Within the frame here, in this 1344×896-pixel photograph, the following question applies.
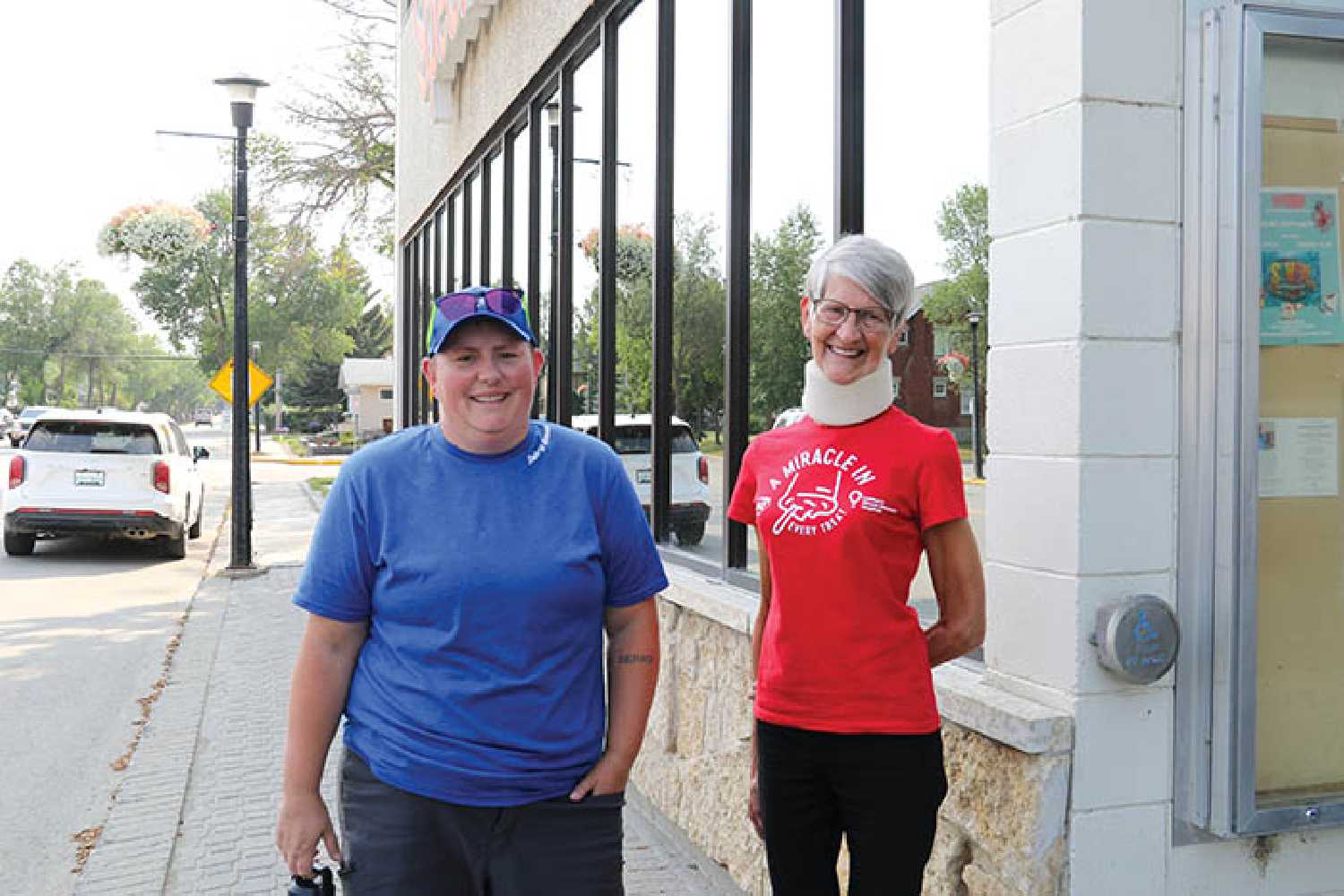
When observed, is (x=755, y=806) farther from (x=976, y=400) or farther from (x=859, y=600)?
(x=976, y=400)

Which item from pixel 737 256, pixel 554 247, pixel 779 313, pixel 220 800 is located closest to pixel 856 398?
pixel 779 313

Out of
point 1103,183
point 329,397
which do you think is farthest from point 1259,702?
point 329,397

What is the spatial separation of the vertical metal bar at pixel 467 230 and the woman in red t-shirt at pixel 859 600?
8949 mm

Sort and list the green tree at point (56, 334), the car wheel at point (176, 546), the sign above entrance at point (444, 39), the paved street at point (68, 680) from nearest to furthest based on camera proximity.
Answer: the paved street at point (68, 680), the sign above entrance at point (444, 39), the car wheel at point (176, 546), the green tree at point (56, 334)

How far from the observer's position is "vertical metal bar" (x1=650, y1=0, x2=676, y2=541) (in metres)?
5.96

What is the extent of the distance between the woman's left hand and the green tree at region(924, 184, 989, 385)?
1.52 metres

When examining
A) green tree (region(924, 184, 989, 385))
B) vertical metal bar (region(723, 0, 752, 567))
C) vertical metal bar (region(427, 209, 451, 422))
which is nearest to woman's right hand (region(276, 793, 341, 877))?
green tree (region(924, 184, 989, 385))

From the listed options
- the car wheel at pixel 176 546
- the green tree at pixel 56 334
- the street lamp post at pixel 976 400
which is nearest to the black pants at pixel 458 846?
the street lamp post at pixel 976 400

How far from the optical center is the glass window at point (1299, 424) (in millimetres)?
2756

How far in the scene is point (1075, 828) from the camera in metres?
2.76

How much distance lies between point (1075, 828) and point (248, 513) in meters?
12.4

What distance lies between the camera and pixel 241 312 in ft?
46.4

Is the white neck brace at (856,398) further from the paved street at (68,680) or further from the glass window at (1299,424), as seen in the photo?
the paved street at (68,680)

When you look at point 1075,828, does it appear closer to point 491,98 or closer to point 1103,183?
point 1103,183
